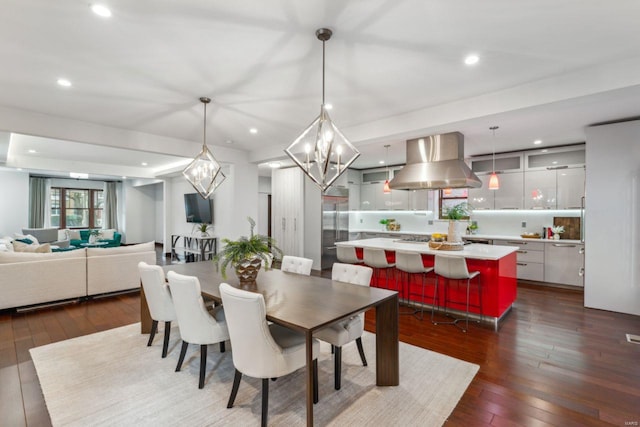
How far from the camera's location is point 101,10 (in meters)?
2.02

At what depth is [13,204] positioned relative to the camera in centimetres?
880

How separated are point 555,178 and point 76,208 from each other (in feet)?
47.3

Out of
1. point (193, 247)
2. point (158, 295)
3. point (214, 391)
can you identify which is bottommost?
point (214, 391)

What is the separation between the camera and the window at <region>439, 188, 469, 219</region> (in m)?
6.88

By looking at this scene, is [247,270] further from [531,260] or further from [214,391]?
[531,260]

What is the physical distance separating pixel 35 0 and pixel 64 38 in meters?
0.46

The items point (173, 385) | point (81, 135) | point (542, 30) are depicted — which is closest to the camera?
point (542, 30)

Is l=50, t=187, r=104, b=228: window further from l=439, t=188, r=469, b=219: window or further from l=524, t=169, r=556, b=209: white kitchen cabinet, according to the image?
l=524, t=169, r=556, b=209: white kitchen cabinet

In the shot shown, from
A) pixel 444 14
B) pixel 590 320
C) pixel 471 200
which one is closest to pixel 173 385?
pixel 444 14

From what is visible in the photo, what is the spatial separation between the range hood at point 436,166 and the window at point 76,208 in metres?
11.8

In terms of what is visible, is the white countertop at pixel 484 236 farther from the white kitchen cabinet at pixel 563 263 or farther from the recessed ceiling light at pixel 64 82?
the recessed ceiling light at pixel 64 82

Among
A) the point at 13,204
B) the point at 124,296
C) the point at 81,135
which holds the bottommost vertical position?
the point at 124,296

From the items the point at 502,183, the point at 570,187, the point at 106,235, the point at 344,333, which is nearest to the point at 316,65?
the point at 344,333

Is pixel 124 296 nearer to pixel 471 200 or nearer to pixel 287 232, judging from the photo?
pixel 287 232
